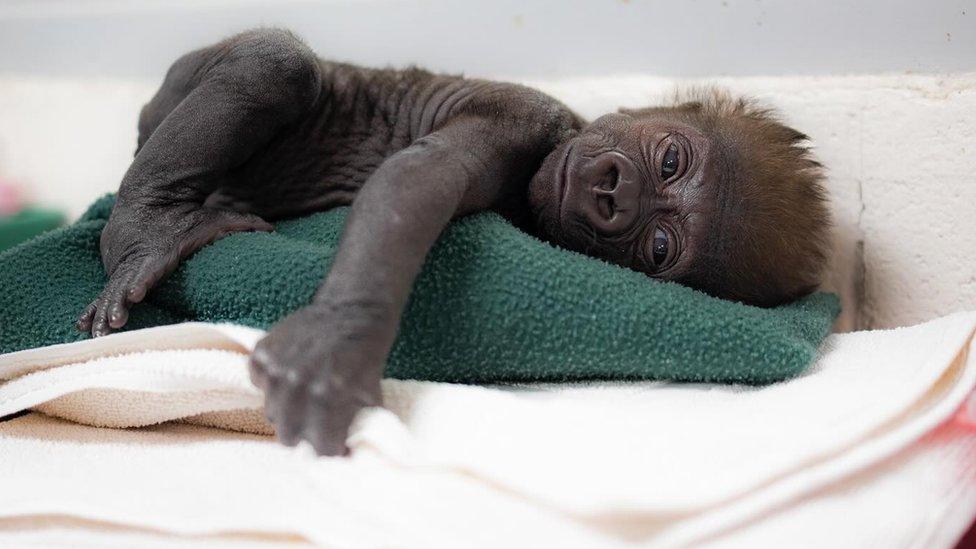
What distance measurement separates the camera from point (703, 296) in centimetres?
167

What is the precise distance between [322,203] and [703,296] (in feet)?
3.16

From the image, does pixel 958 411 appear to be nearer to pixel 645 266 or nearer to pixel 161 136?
pixel 645 266

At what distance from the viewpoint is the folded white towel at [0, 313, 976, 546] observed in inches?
42.6

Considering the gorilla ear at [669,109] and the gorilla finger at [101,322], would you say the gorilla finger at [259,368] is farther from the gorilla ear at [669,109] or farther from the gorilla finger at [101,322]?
the gorilla ear at [669,109]

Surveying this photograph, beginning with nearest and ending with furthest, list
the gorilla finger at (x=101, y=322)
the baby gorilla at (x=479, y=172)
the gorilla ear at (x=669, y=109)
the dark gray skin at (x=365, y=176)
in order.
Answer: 1. the dark gray skin at (x=365, y=176)
2. the gorilla finger at (x=101, y=322)
3. the baby gorilla at (x=479, y=172)
4. the gorilla ear at (x=669, y=109)

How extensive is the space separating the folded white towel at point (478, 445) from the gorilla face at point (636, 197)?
394mm

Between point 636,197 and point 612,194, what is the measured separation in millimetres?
51

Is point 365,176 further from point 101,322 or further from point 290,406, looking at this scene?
point 290,406

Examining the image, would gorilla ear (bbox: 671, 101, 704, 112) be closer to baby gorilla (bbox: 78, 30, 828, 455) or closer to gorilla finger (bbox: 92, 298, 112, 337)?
baby gorilla (bbox: 78, 30, 828, 455)

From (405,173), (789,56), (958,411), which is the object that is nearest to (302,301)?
(405,173)

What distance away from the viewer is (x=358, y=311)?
1.33 m

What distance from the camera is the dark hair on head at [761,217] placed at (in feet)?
6.13

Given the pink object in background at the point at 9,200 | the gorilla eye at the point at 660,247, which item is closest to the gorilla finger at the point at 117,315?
the gorilla eye at the point at 660,247

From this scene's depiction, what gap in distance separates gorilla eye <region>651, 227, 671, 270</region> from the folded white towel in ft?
1.25
